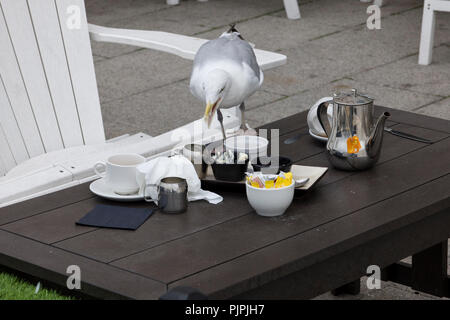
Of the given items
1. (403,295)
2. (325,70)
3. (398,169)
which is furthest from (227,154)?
(325,70)

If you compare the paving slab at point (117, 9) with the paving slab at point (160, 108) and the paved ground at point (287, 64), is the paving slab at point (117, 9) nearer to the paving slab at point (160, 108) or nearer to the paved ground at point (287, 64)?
the paved ground at point (287, 64)

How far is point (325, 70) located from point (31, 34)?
2525 mm

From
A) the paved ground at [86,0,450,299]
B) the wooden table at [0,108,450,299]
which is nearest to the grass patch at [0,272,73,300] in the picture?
the wooden table at [0,108,450,299]

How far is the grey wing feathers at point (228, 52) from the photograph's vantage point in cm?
257

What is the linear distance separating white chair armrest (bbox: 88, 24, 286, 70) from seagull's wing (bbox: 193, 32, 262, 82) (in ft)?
2.44

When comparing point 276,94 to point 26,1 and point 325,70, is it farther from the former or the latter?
point 26,1

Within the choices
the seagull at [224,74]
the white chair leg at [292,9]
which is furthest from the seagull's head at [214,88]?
the white chair leg at [292,9]

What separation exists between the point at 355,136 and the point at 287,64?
3279 mm

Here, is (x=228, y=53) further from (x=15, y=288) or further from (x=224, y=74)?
(x=15, y=288)

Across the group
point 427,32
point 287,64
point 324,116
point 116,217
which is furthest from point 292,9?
point 116,217

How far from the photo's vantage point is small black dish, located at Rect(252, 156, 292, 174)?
7.86ft

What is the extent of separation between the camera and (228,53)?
257cm

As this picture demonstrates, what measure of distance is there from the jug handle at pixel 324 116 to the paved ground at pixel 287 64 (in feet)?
6.70
